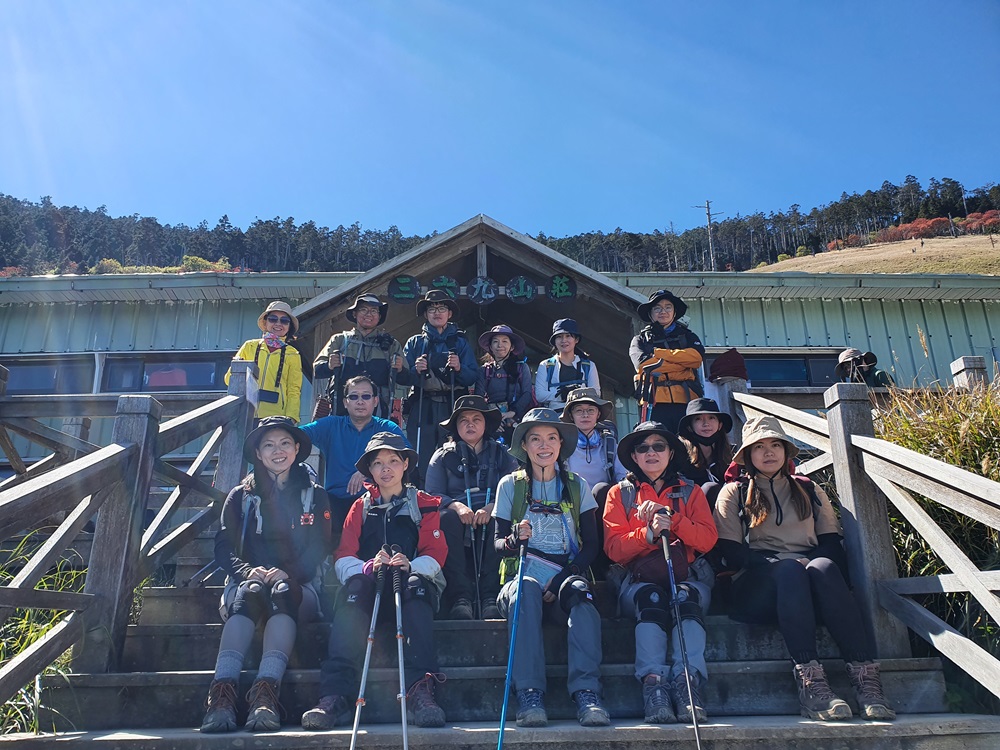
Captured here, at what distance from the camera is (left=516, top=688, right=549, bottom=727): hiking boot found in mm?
3596

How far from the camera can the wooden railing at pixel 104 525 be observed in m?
3.60

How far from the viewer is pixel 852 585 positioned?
464cm

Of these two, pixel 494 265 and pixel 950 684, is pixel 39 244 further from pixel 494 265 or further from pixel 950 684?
pixel 950 684

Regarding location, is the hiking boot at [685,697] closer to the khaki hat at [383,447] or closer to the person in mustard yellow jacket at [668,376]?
the khaki hat at [383,447]

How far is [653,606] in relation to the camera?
4.14m

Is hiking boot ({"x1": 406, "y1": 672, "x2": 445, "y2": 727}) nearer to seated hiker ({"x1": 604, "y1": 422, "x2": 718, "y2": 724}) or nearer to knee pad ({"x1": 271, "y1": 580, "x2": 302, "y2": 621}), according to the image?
knee pad ({"x1": 271, "y1": 580, "x2": 302, "y2": 621})

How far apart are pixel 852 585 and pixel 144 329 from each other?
415 inches

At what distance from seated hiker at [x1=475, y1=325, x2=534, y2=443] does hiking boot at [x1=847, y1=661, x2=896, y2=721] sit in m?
3.97

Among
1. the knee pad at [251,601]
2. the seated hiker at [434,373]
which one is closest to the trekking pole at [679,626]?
the knee pad at [251,601]

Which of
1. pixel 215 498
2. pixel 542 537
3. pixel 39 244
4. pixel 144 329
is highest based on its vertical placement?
pixel 39 244

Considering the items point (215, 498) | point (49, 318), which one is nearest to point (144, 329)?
point (49, 318)

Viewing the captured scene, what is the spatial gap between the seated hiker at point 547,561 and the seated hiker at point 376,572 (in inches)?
17.2

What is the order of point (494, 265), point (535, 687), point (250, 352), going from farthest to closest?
point (494, 265)
point (250, 352)
point (535, 687)

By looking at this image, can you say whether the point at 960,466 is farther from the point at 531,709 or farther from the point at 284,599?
the point at 284,599
